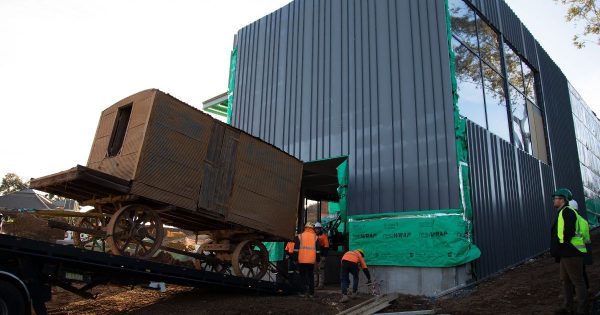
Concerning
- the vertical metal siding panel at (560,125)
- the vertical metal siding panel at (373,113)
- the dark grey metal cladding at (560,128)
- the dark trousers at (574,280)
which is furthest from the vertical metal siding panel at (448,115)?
the dark grey metal cladding at (560,128)

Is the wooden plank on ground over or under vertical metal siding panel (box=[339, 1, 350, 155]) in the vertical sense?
under

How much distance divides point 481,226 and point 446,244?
1366mm

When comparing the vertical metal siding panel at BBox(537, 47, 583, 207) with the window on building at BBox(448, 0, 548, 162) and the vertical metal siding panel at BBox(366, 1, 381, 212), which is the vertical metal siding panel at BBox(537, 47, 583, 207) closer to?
the window on building at BBox(448, 0, 548, 162)

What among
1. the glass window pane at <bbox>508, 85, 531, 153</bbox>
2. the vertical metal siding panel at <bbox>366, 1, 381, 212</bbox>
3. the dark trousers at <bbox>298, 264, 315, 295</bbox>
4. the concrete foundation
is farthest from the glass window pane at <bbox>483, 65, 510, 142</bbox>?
the dark trousers at <bbox>298, 264, 315, 295</bbox>

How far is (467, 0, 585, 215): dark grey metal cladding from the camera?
51.8ft

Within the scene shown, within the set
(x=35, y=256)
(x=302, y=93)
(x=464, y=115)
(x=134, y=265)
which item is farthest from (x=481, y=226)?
(x=35, y=256)

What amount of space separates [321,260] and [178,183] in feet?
22.6

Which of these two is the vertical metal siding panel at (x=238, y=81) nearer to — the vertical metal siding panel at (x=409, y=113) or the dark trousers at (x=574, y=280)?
the vertical metal siding panel at (x=409, y=113)

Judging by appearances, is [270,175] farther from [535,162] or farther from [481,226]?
[535,162]

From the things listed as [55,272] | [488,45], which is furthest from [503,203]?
[55,272]

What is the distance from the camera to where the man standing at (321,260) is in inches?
501

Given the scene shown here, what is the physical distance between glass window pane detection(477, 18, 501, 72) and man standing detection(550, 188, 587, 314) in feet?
25.6

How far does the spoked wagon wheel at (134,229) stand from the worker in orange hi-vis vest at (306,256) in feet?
10.8

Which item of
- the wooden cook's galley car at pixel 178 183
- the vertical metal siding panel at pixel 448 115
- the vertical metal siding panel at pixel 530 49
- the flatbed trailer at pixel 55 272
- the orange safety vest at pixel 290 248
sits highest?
the vertical metal siding panel at pixel 530 49
